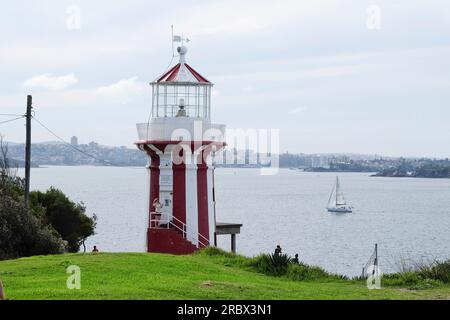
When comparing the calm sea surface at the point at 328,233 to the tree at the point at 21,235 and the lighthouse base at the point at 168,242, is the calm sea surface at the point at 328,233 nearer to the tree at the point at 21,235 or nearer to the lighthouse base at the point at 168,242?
the lighthouse base at the point at 168,242

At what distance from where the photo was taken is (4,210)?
24203 mm

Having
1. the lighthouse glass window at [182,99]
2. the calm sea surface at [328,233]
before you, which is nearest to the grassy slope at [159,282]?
the lighthouse glass window at [182,99]

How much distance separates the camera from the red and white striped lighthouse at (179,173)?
22.7 meters

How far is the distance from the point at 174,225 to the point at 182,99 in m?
3.77

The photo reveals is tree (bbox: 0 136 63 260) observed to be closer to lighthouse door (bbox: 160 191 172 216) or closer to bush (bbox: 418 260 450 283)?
lighthouse door (bbox: 160 191 172 216)

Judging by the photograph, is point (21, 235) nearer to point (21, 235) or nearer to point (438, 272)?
point (21, 235)

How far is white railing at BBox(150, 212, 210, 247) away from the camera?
75.2 feet

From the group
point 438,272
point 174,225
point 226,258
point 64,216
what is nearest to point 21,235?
point 174,225

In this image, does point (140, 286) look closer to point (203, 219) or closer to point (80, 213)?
point (203, 219)

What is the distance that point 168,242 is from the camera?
23.1 metres

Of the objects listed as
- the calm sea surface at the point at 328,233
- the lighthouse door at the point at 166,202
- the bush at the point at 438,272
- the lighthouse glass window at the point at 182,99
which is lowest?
the calm sea surface at the point at 328,233

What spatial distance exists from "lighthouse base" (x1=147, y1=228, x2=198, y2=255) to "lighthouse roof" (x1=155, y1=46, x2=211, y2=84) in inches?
176

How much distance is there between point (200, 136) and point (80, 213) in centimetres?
1379
